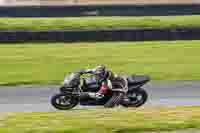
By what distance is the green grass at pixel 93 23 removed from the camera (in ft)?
83.4

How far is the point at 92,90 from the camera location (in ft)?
41.3

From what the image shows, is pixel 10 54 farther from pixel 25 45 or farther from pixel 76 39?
pixel 76 39

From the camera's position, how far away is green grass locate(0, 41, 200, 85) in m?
18.3

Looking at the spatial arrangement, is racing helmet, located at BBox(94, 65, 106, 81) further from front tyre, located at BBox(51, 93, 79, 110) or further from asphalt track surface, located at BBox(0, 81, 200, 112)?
asphalt track surface, located at BBox(0, 81, 200, 112)

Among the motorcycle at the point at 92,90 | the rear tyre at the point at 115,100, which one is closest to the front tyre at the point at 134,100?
the motorcycle at the point at 92,90

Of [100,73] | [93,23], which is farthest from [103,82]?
[93,23]

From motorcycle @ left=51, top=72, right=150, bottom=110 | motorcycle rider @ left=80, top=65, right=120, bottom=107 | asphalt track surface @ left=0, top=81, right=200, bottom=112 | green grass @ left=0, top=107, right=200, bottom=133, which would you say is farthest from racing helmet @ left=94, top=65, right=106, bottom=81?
green grass @ left=0, top=107, right=200, bottom=133

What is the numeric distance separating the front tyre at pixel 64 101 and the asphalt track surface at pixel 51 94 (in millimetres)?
316

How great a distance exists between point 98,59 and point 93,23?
5024mm

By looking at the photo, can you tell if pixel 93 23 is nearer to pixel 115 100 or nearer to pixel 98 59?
pixel 98 59

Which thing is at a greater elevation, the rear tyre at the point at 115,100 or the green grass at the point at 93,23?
the green grass at the point at 93,23

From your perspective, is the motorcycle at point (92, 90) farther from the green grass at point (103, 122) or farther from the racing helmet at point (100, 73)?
the green grass at point (103, 122)

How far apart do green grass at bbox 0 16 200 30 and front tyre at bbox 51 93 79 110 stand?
12335mm

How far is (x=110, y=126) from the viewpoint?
860 cm
